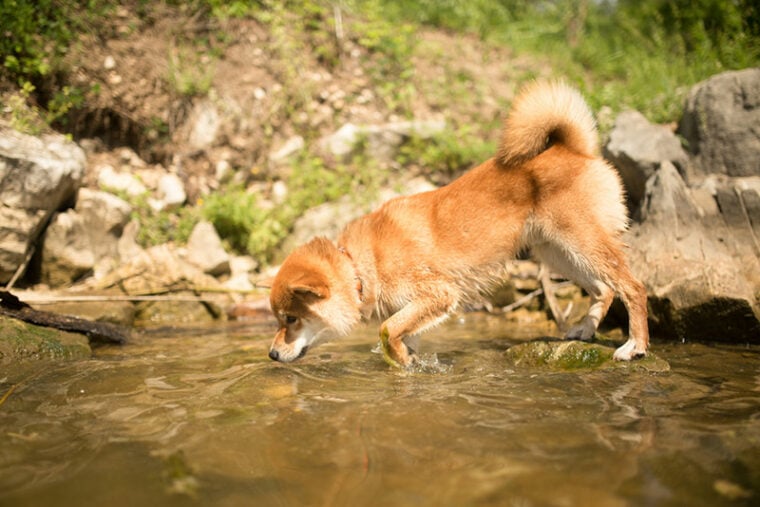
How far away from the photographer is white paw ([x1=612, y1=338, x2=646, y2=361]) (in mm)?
3842

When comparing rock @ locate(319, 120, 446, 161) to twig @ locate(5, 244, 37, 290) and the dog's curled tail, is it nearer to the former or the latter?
twig @ locate(5, 244, 37, 290)

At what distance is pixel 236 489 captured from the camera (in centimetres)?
203

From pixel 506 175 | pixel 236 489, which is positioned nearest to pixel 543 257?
pixel 506 175

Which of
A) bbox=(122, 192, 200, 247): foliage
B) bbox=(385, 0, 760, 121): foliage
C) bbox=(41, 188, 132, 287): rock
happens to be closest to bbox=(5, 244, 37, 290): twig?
bbox=(41, 188, 132, 287): rock

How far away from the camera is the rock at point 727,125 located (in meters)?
5.82

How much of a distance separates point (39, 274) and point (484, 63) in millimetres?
8716

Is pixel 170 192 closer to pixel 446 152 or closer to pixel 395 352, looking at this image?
pixel 446 152

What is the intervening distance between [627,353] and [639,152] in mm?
3135

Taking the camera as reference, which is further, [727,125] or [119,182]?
[119,182]

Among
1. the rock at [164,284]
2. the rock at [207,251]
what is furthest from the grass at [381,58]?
the rock at [164,284]

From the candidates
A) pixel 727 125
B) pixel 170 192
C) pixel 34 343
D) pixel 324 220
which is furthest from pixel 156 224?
pixel 727 125

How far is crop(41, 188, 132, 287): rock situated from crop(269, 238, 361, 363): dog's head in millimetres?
3508

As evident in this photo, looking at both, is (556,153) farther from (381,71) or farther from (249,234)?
(381,71)

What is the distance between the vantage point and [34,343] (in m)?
4.07
